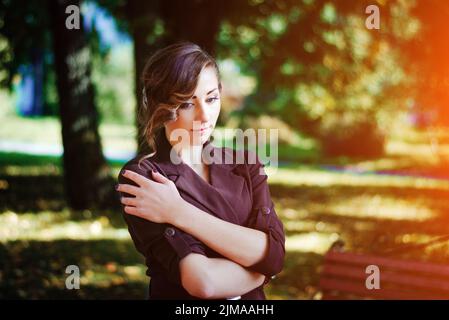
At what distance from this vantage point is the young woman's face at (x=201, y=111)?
2.37 metres

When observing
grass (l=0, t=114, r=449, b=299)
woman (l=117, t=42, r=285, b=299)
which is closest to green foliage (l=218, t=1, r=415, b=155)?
grass (l=0, t=114, r=449, b=299)

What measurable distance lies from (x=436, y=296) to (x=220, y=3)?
23.2 ft

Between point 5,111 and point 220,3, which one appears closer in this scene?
point 220,3

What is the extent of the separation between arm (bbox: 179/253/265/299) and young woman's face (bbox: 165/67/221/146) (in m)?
0.51

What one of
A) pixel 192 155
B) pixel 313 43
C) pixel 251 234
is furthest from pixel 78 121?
pixel 251 234

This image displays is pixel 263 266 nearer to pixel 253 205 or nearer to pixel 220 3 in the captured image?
pixel 253 205

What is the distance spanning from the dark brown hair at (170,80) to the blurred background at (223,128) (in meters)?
1.11

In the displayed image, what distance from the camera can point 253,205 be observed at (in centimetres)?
253

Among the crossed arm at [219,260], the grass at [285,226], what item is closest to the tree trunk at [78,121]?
the grass at [285,226]

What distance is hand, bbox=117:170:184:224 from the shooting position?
2268mm

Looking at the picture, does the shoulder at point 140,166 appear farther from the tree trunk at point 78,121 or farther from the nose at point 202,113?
the tree trunk at point 78,121

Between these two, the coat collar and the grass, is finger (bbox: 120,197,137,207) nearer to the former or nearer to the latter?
the coat collar

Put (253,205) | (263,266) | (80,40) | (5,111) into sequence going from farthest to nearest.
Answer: (5,111)
(80,40)
(253,205)
(263,266)
